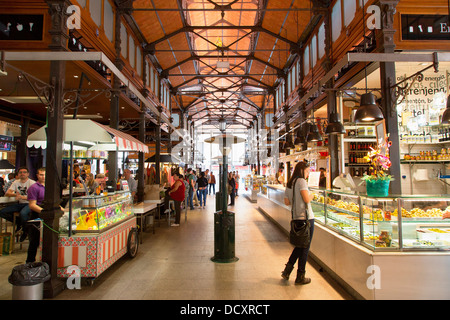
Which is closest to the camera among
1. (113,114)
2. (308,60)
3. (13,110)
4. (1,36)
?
(1,36)

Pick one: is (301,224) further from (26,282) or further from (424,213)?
(26,282)

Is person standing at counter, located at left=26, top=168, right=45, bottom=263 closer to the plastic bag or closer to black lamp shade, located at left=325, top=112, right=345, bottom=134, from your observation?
the plastic bag

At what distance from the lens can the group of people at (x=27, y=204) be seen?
4.43 m

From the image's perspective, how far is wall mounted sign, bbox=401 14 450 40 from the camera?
18.6 ft

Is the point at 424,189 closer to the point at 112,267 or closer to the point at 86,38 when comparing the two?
the point at 112,267

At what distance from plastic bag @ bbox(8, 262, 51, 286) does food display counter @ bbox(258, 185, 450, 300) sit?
3785 mm

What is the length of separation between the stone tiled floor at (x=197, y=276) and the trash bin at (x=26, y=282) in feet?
1.14

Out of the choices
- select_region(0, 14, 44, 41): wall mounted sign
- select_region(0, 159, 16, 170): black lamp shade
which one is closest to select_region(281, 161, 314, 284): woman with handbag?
select_region(0, 14, 44, 41): wall mounted sign

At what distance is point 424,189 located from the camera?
7023mm

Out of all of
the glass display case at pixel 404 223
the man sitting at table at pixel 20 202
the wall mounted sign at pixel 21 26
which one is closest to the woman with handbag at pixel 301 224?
the glass display case at pixel 404 223

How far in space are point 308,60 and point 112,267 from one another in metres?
9.20

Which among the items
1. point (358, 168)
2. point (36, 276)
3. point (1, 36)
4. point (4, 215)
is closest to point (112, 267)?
point (36, 276)

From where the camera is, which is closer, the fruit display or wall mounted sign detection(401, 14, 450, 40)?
the fruit display

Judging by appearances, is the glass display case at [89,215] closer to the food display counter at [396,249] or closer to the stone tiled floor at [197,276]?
the stone tiled floor at [197,276]
